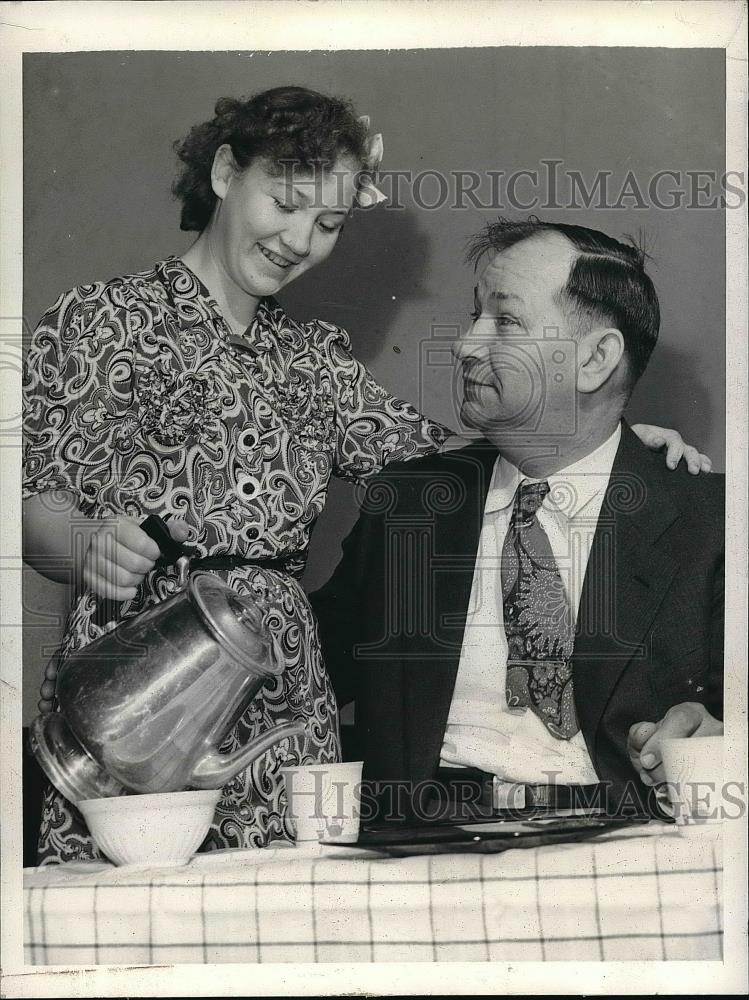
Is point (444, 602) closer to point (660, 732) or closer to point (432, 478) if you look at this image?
point (432, 478)

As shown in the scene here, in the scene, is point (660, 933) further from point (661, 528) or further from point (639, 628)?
point (661, 528)

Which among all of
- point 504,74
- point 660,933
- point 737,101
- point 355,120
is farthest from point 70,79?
point 660,933

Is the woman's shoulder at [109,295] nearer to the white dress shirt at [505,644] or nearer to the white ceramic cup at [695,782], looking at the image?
the white dress shirt at [505,644]

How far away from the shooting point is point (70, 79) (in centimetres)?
205

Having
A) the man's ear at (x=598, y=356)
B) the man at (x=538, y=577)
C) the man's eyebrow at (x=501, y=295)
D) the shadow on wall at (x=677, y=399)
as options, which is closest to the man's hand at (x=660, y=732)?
the man at (x=538, y=577)

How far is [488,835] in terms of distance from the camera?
6.08 feet

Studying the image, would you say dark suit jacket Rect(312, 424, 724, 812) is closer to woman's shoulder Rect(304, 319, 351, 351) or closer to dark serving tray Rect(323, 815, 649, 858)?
dark serving tray Rect(323, 815, 649, 858)

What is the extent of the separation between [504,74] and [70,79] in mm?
685

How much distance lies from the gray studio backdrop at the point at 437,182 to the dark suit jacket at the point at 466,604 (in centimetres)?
10

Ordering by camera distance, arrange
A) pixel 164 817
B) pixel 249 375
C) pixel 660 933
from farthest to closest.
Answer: pixel 249 375 < pixel 660 933 < pixel 164 817

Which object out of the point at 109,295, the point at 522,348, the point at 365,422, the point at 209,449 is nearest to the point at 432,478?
the point at 365,422

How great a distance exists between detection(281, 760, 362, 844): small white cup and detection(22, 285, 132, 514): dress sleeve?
0.52 metres

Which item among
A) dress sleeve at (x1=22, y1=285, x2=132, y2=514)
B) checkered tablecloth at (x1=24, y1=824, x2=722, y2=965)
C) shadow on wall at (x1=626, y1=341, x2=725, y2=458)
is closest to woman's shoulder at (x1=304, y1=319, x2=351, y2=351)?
dress sleeve at (x1=22, y1=285, x2=132, y2=514)

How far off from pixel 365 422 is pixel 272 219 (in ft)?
1.13
